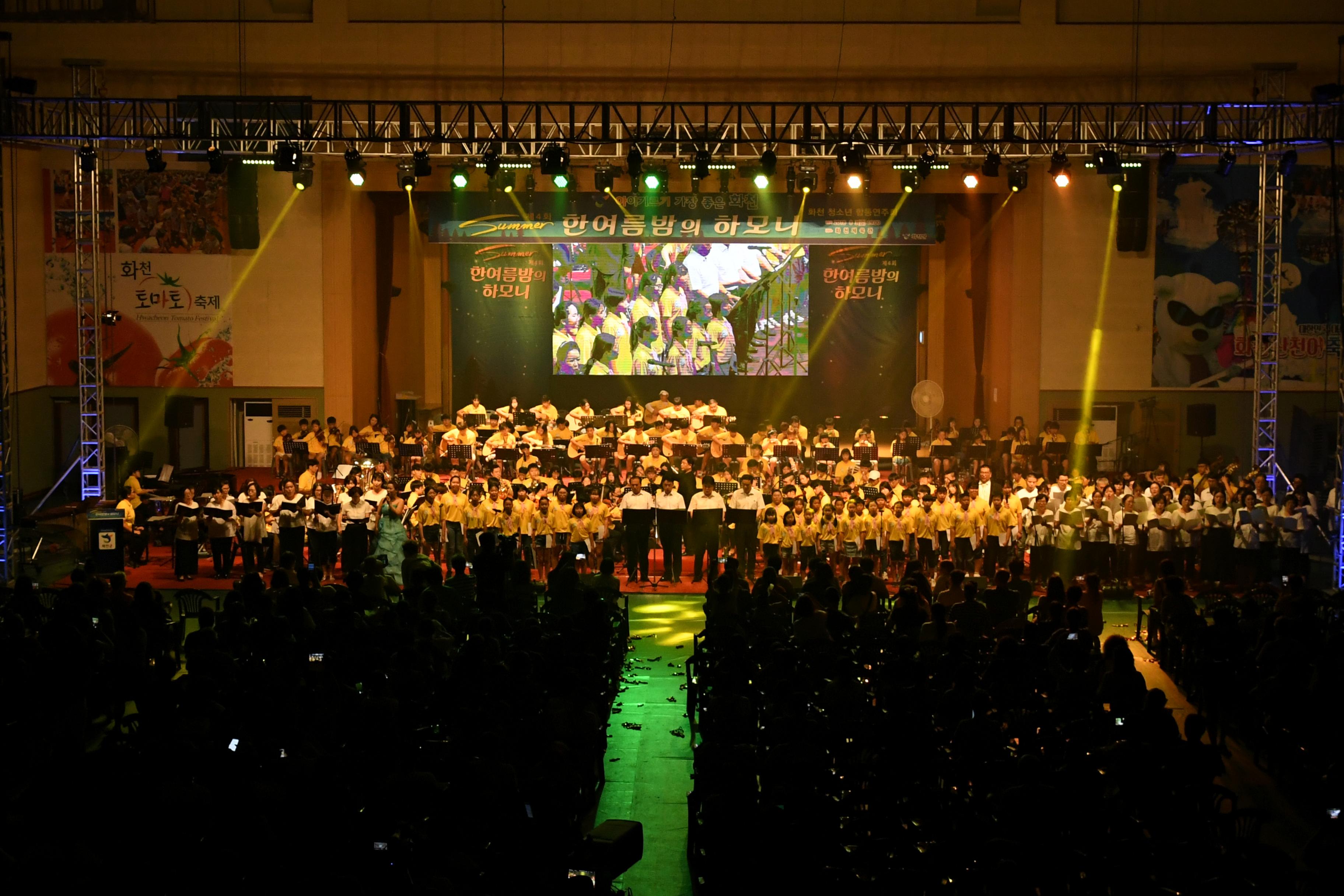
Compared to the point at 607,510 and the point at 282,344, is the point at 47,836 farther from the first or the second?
the point at 282,344

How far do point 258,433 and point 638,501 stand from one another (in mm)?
13415

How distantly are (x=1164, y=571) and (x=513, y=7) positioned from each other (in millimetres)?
18707

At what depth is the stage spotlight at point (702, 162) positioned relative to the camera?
1984 centimetres

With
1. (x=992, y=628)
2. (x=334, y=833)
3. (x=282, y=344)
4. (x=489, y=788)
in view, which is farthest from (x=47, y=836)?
(x=282, y=344)

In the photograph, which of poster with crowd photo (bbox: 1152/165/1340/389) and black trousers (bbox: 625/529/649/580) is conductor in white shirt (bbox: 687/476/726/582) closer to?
black trousers (bbox: 625/529/649/580)

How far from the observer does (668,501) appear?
64.1 ft

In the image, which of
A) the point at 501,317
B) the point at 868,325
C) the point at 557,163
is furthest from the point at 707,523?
the point at 501,317

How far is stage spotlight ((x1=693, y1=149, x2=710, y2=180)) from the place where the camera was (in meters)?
19.8

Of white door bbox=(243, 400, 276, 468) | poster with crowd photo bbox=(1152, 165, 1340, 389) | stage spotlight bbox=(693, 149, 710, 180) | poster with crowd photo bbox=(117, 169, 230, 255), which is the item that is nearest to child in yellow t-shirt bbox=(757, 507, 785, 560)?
stage spotlight bbox=(693, 149, 710, 180)

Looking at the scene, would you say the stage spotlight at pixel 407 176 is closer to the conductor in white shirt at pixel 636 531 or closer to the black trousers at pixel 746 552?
the conductor in white shirt at pixel 636 531

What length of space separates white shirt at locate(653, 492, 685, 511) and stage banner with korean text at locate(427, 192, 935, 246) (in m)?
9.66

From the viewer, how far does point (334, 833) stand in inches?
283

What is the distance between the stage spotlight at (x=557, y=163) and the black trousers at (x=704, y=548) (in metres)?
5.86

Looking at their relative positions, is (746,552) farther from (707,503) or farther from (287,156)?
(287,156)
